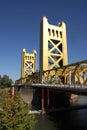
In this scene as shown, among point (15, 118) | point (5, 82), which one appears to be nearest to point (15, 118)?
point (15, 118)

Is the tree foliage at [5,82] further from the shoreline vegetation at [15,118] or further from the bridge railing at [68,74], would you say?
the shoreline vegetation at [15,118]

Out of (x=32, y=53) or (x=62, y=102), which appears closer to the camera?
(x=62, y=102)

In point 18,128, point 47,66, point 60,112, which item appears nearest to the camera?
point 18,128

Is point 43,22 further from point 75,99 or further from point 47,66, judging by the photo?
point 75,99

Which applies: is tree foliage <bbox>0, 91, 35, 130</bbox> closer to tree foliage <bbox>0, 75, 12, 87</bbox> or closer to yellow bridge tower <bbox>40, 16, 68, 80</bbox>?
yellow bridge tower <bbox>40, 16, 68, 80</bbox>

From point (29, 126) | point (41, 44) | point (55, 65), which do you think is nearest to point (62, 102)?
point (55, 65)

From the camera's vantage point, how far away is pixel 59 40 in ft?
172

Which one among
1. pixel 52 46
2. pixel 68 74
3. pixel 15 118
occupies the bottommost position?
pixel 15 118

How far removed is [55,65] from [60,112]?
11.6 meters

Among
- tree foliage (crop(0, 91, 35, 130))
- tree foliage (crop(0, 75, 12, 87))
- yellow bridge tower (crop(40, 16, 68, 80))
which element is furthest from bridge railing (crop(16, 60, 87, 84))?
tree foliage (crop(0, 75, 12, 87))

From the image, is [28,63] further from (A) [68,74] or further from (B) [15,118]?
(B) [15,118]

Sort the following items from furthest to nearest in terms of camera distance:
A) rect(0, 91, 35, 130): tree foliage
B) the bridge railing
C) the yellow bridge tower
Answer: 1. the yellow bridge tower
2. the bridge railing
3. rect(0, 91, 35, 130): tree foliage

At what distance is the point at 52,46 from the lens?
51.6 metres

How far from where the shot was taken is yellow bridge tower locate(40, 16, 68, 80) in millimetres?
48709
